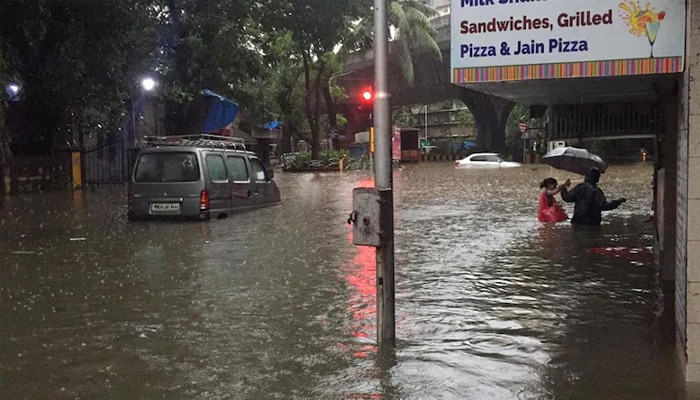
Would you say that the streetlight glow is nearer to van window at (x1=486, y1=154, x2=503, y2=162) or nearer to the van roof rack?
the van roof rack

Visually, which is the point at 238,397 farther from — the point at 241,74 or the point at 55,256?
the point at 241,74

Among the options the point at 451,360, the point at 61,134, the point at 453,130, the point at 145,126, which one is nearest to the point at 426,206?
the point at 451,360

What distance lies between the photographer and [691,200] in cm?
446

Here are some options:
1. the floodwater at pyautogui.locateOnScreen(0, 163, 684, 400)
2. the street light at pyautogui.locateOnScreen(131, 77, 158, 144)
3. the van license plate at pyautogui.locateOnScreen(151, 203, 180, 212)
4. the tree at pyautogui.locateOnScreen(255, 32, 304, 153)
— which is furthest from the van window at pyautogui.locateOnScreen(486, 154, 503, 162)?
the van license plate at pyautogui.locateOnScreen(151, 203, 180, 212)

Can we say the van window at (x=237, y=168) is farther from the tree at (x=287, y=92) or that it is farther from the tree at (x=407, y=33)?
the tree at (x=287, y=92)

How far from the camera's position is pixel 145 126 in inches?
1264

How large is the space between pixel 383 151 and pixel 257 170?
10.6 meters

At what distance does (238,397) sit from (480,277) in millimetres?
4503

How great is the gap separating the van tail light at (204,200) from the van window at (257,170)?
211 cm

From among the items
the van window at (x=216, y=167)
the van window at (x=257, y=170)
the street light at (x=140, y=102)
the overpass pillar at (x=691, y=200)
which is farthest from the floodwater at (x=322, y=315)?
the street light at (x=140, y=102)

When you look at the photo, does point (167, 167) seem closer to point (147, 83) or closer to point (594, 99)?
point (594, 99)

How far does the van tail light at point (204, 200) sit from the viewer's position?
44.0 feet

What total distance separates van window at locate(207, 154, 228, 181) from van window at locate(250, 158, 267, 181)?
138 cm

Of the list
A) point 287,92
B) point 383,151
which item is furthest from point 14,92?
point 287,92
